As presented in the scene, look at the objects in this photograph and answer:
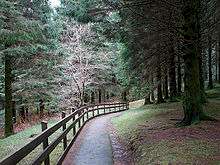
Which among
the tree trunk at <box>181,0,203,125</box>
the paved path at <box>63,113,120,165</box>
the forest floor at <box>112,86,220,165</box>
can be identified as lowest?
the paved path at <box>63,113,120,165</box>

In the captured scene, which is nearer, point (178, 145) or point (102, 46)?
point (178, 145)

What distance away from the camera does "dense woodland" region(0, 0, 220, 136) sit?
46.4ft

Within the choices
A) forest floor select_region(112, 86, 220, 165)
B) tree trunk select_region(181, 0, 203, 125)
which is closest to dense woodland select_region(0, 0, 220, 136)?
tree trunk select_region(181, 0, 203, 125)

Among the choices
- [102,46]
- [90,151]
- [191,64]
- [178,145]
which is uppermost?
[102,46]

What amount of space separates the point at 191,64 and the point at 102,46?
99.8ft

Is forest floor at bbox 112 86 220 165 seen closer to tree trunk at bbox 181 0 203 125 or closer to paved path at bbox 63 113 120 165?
tree trunk at bbox 181 0 203 125

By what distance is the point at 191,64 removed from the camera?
14000 millimetres

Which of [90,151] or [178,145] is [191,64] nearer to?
[178,145]

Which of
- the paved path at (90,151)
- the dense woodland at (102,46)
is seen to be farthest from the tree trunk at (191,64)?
the paved path at (90,151)

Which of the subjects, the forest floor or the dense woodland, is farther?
the dense woodland

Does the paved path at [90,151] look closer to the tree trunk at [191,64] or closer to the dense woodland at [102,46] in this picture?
the tree trunk at [191,64]

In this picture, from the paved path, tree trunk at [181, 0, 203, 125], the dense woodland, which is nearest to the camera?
the paved path

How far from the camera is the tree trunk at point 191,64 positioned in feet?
45.1

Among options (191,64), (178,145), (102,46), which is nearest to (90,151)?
(178,145)
